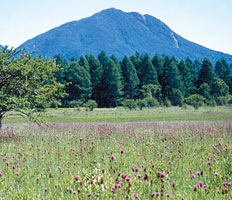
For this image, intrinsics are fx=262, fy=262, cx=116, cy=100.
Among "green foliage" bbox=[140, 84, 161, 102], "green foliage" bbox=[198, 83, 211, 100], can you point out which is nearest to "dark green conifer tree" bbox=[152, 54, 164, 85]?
"green foliage" bbox=[140, 84, 161, 102]

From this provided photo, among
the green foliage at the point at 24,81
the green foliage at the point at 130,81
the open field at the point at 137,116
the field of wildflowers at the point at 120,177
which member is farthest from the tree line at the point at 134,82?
the field of wildflowers at the point at 120,177

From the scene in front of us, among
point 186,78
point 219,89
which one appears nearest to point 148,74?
point 186,78

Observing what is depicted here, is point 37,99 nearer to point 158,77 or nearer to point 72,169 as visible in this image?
point 72,169

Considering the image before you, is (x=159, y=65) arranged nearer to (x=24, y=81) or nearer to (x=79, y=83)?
(x=79, y=83)

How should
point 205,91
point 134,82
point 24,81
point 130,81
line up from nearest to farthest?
point 24,81, point 205,91, point 134,82, point 130,81

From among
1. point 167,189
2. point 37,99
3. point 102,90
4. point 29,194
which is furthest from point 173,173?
point 102,90

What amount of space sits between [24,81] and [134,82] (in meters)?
63.0

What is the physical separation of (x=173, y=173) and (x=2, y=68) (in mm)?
8179

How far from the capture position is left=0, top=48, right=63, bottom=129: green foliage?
35.3ft

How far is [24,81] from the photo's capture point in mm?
11234

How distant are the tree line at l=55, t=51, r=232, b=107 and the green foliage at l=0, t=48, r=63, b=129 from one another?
173 feet

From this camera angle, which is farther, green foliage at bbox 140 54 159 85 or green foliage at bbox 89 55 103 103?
green foliage at bbox 89 55 103 103

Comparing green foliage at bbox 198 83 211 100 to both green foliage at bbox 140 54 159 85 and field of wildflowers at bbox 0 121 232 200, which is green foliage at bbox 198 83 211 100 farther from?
field of wildflowers at bbox 0 121 232 200

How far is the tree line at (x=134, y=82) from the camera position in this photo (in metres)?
69.8
